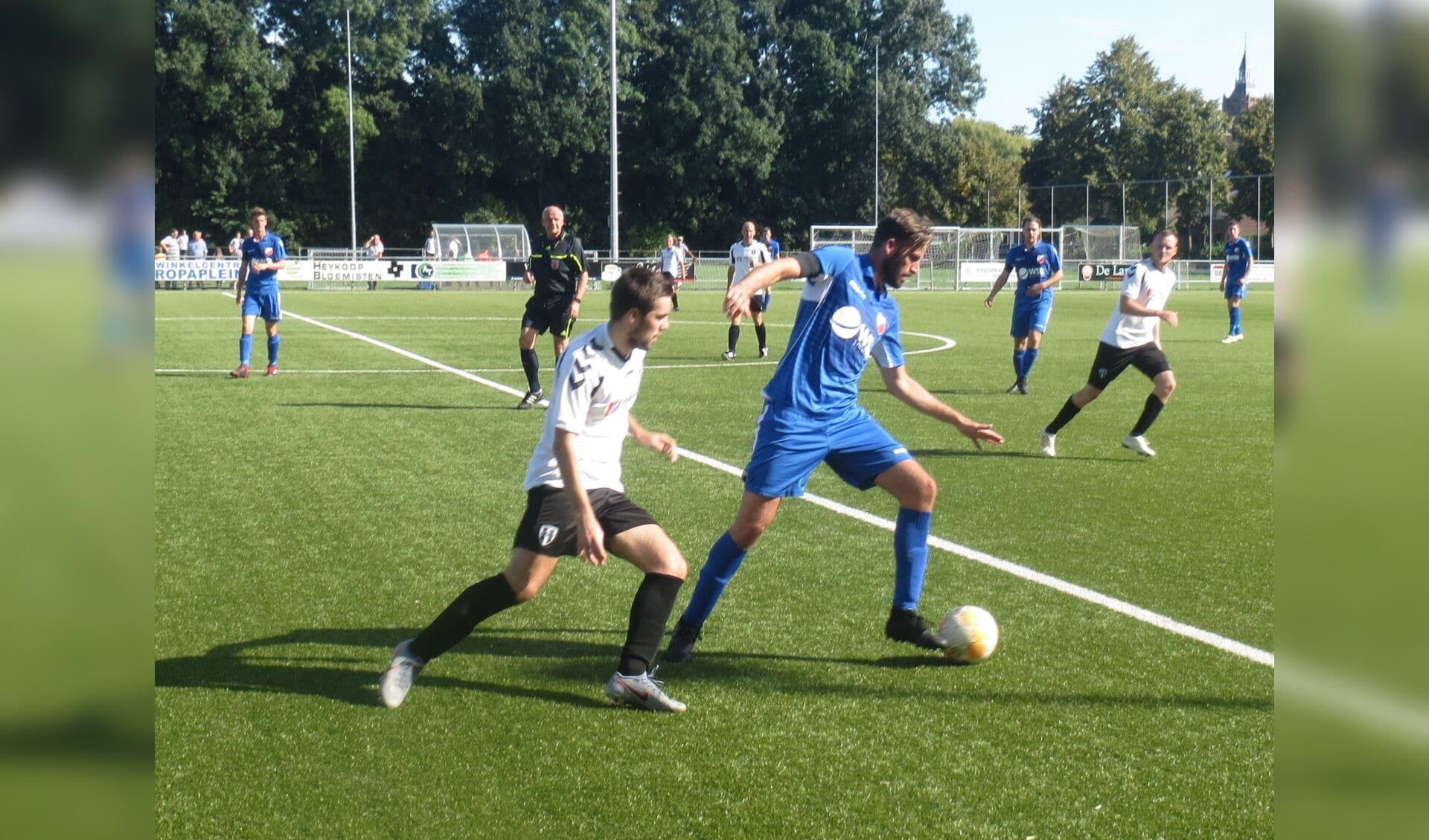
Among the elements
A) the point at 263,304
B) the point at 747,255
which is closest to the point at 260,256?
the point at 263,304

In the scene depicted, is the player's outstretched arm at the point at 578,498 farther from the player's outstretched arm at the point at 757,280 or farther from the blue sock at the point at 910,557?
the blue sock at the point at 910,557

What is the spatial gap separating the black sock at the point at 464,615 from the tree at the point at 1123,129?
71.7 m

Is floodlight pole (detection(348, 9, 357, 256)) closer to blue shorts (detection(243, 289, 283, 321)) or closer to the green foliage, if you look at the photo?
blue shorts (detection(243, 289, 283, 321))

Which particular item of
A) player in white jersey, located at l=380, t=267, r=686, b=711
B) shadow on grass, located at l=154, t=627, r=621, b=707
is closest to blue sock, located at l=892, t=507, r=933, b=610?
player in white jersey, located at l=380, t=267, r=686, b=711

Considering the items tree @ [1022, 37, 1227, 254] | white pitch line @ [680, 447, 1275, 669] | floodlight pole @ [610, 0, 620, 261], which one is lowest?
white pitch line @ [680, 447, 1275, 669]

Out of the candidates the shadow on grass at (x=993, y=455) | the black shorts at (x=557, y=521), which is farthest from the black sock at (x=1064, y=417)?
the black shorts at (x=557, y=521)

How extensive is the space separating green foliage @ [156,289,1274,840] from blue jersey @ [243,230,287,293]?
4.87 metres

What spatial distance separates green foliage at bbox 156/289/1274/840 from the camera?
418 centimetres

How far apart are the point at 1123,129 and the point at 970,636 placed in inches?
3055

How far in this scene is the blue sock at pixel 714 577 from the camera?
18.8 feet

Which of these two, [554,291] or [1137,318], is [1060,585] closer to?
[1137,318]
